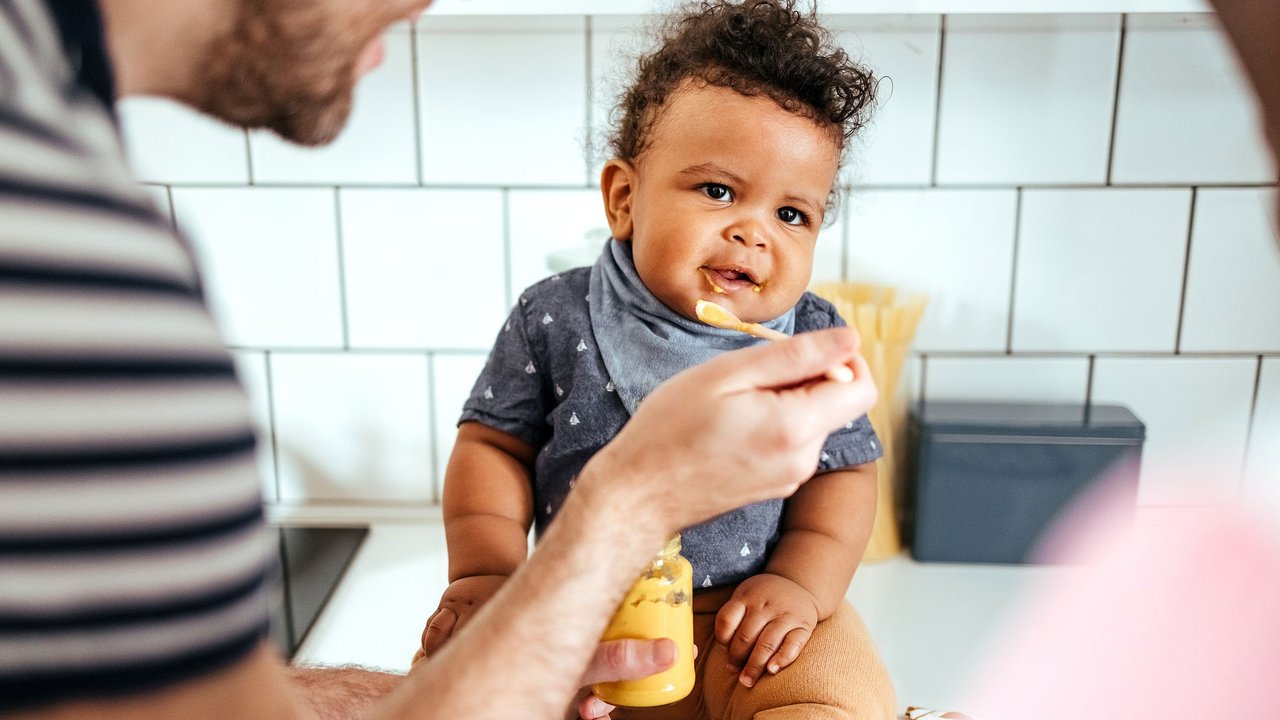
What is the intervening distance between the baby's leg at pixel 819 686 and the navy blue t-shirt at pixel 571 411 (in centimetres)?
8

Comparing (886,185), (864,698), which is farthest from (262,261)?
(864,698)

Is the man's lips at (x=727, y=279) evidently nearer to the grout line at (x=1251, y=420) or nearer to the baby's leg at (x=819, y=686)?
the baby's leg at (x=819, y=686)

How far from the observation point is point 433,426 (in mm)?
1187

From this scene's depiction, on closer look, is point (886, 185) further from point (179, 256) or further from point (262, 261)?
point (179, 256)

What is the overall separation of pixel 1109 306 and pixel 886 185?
30 cm

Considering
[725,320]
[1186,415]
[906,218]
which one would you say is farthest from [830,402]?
[1186,415]

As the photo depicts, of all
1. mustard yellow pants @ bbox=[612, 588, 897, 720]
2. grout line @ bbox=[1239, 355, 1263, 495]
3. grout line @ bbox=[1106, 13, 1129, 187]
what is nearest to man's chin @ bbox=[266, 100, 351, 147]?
mustard yellow pants @ bbox=[612, 588, 897, 720]

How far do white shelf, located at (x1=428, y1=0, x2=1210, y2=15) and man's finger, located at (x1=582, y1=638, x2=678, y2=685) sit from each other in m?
0.52

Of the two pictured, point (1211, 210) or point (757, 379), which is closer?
point (757, 379)

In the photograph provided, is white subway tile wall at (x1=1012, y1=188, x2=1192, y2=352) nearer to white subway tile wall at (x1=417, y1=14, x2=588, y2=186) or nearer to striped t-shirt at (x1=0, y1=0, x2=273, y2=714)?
white subway tile wall at (x1=417, y1=14, x2=588, y2=186)

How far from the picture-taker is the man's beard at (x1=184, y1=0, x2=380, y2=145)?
1.59 ft

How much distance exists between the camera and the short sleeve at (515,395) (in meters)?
0.87

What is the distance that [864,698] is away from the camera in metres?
0.72

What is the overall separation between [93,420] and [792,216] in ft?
1.87
